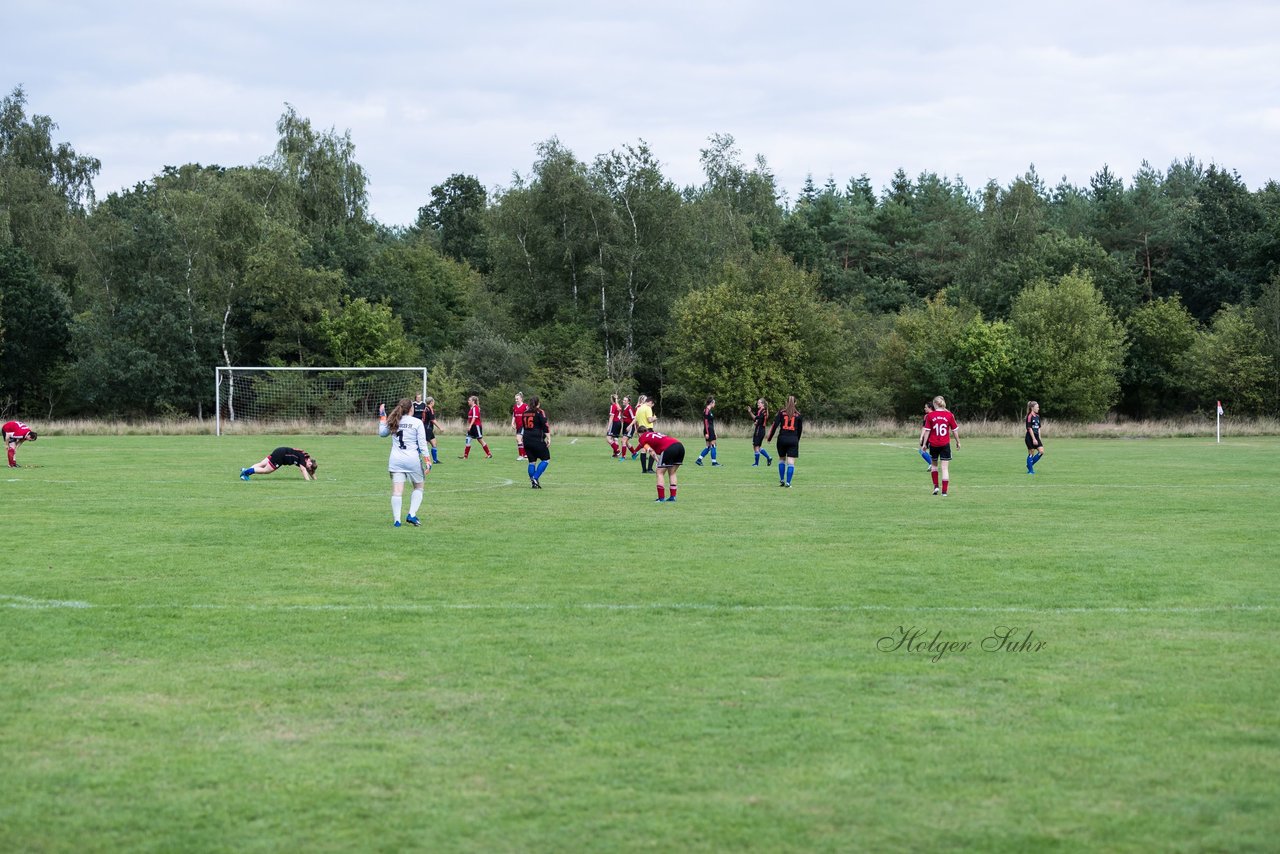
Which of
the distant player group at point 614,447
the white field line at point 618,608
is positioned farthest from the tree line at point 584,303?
the white field line at point 618,608

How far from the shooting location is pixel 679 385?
65.1m

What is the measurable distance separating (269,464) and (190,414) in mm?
41690

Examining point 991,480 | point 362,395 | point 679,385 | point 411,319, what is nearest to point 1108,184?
point 679,385

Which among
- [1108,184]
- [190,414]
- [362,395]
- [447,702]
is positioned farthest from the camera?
[1108,184]

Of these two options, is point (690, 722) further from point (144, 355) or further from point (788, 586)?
point (144, 355)

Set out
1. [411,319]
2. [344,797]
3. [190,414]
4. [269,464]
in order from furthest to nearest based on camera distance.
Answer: [411,319] < [190,414] < [269,464] < [344,797]

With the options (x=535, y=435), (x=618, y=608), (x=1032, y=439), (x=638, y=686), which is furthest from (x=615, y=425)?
(x=638, y=686)

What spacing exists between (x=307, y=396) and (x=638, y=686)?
50.7m

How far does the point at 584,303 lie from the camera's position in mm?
71188

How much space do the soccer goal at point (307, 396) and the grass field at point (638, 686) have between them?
37.6 m

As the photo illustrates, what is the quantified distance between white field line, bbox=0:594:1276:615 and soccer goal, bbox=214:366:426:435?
43.3 m

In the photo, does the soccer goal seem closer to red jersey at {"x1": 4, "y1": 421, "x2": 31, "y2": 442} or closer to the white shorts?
red jersey at {"x1": 4, "y1": 421, "x2": 31, "y2": 442}

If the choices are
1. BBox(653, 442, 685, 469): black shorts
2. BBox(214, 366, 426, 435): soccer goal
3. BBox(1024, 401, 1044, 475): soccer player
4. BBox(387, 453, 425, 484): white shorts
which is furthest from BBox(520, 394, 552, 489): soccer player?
BBox(214, 366, 426, 435): soccer goal

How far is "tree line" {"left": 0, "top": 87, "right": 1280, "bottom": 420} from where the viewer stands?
6325 cm
